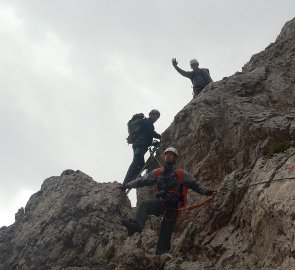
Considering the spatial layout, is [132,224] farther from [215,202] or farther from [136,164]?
[136,164]

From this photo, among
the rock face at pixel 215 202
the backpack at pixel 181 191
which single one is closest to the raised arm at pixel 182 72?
the rock face at pixel 215 202

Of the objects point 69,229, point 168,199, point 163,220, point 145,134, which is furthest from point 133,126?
point 163,220

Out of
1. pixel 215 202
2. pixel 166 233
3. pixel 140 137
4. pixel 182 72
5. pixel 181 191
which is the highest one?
pixel 182 72

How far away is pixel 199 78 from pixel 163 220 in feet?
30.3

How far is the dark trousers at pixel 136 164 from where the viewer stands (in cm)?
1641

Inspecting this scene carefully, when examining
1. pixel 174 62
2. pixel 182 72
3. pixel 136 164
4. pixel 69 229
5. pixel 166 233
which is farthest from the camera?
pixel 174 62

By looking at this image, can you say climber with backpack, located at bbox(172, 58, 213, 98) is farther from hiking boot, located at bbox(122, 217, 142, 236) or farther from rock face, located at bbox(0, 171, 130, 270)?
hiking boot, located at bbox(122, 217, 142, 236)

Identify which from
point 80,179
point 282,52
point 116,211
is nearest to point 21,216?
point 80,179

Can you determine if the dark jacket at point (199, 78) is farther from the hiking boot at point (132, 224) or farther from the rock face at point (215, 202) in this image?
the hiking boot at point (132, 224)

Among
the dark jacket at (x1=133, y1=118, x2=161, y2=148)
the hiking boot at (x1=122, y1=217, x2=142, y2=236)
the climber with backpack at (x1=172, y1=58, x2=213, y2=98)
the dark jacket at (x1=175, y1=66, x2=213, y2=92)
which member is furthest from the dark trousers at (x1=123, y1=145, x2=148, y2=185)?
the hiking boot at (x1=122, y1=217, x2=142, y2=236)

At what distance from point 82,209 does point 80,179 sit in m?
2.48

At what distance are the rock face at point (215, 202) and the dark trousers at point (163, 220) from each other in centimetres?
29

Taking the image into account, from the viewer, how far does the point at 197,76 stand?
19.1 metres

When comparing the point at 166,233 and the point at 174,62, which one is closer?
the point at 166,233
